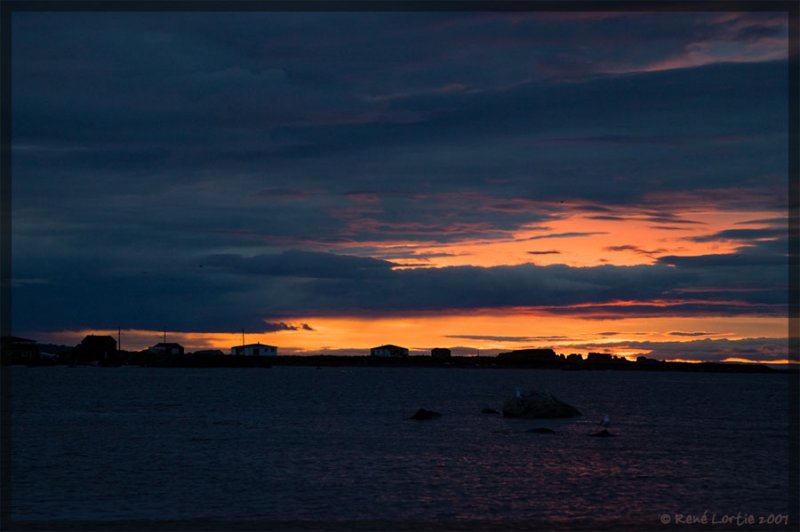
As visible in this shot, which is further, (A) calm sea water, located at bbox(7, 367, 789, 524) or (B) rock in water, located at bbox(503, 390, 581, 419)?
(B) rock in water, located at bbox(503, 390, 581, 419)

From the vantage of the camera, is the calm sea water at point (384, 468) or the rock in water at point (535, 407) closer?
the calm sea water at point (384, 468)

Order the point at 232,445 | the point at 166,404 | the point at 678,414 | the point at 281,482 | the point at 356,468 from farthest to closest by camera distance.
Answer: the point at 166,404 < the point at 678,414 < the point at 232,445 < the point at 356,468 < the point at 281,482

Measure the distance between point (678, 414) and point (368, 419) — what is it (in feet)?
123

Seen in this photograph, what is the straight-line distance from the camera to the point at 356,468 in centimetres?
5150

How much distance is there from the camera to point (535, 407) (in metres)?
88.2

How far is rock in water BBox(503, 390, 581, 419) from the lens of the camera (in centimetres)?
8781

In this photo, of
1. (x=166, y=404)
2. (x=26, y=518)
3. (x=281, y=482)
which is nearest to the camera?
(x=26, y=518)

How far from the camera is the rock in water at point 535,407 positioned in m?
87.8

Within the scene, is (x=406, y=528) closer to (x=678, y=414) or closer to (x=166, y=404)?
(x=678, y=414)

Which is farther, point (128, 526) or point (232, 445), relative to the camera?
point (232, 445)

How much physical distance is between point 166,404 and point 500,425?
161ft

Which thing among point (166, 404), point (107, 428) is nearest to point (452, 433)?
point (107, 428)

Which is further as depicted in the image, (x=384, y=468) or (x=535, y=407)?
(x=535, y=407)

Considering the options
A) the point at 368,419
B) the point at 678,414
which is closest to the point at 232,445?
the point at 368,419
